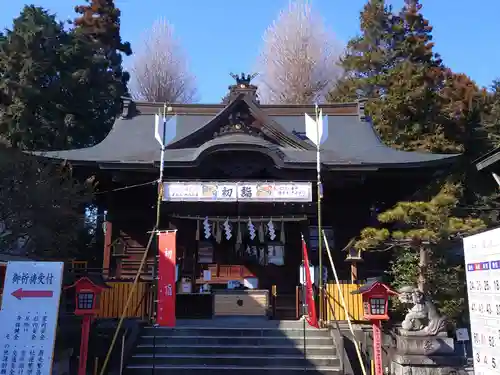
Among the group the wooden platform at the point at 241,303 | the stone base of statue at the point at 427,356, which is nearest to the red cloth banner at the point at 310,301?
the stone base of statue at the point at 427,356

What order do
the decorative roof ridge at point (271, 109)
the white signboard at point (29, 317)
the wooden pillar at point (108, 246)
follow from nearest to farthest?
the white signboard at point (29, 317), the wooden pillar at point (108, 246), the decorative roof ridge at point (271, 109)

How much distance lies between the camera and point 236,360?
991cm

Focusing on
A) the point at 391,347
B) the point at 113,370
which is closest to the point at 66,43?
the point at 113,370

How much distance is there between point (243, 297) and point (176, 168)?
13.9 ft

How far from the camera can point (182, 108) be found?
18828 mm

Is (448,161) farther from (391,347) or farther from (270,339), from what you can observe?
(270,339)

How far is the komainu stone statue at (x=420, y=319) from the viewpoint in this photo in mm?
9891

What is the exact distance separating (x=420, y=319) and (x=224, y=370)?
4.35 meters

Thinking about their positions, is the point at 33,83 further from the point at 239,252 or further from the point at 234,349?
the point at 234,349

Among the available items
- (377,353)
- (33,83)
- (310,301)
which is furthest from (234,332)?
(33,83)

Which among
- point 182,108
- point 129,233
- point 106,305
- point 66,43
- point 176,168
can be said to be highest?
point 66,43

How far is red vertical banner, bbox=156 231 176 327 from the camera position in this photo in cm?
998

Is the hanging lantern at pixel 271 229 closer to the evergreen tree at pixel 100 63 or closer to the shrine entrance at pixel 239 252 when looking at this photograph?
the shrine entrance at pixel 239 252

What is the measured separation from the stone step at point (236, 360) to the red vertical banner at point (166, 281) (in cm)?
75
